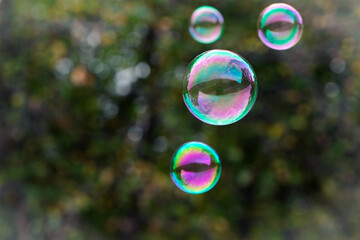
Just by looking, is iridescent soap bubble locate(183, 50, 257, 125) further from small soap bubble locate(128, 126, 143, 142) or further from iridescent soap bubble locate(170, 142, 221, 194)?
small soap bubble locate(128, 126, 143, 142)

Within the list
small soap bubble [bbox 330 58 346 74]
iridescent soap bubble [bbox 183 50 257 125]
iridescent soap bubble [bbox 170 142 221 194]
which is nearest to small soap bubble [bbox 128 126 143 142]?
iridescent soap bubble [bbox 170 142 221 194]

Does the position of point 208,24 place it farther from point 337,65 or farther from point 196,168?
point 337,65

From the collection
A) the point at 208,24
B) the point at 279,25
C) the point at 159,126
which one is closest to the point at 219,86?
the point at 279,25

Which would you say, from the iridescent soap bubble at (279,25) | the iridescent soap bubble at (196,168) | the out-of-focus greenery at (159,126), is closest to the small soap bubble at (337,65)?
the out-of-focus greenery at (159,126)

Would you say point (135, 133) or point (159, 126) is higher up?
point (159, 126)

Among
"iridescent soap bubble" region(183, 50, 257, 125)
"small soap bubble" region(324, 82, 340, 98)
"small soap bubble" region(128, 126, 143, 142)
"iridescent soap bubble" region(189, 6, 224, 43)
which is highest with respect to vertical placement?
"iridescent soap bubble" region(189, 6, 224, 43)
